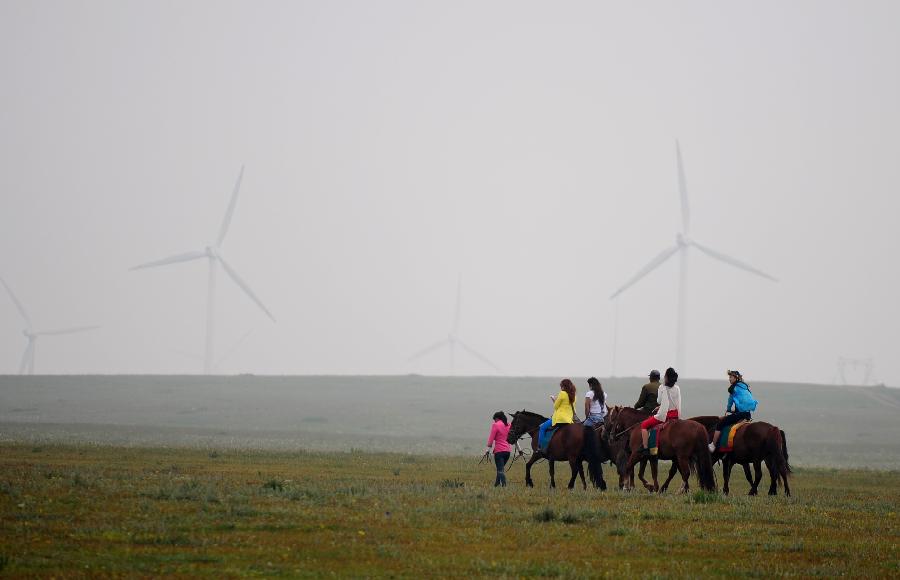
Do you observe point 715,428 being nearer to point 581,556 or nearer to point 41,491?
point 581,556

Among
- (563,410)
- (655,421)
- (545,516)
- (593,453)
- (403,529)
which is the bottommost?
(403,529)

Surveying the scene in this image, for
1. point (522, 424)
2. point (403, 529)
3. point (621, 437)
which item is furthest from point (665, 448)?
point (403, 529)

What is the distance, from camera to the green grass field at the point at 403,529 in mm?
15617

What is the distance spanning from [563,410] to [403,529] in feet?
31.4

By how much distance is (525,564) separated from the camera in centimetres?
1587

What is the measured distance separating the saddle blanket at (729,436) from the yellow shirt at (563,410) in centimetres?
323

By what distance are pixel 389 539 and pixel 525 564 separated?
2.59m

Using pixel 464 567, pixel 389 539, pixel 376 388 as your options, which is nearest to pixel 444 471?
pixel 389 539

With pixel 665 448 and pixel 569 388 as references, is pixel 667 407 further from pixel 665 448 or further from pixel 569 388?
pixel 569 388

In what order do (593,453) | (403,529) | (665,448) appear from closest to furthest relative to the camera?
(403,529) → (665,448) → (593,453)

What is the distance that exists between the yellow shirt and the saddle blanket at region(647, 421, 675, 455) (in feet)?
6.41

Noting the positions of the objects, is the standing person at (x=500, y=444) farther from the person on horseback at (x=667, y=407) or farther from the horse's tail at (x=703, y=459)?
the horse's tail at (x=703, y=459)

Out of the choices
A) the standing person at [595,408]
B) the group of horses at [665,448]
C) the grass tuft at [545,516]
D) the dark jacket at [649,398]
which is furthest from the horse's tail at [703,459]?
the grass tuft at [545,516]

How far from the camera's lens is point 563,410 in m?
27.8
